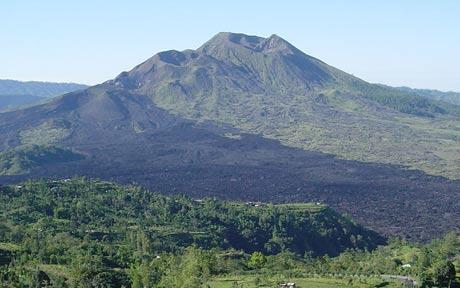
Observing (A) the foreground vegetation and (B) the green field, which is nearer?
(B) the green field

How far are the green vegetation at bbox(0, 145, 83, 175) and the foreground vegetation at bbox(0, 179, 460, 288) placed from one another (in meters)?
66.1

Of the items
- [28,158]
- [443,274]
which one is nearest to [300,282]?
[443,274]

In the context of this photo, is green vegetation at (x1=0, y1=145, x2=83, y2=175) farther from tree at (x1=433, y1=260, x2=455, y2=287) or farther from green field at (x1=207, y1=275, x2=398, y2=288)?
tree at (x1=433, y1=260, x2=455, y2=287)

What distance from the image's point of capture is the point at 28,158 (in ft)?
617

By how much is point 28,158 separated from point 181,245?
111054 millimetres

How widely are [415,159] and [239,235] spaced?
107m

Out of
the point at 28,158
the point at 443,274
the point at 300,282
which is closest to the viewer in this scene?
the point at 443,274

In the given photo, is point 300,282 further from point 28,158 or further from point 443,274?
point 28,158

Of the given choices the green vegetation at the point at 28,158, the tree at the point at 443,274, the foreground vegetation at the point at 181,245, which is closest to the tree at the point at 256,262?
the foreground vegetation at the point at 181,245

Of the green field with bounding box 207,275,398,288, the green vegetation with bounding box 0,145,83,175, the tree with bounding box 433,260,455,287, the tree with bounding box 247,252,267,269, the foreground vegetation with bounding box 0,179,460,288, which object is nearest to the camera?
the tree with bounding box 433,260,455,287

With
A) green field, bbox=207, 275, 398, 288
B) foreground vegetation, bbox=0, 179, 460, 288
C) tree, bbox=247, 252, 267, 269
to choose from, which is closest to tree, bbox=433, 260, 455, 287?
foreground vegetation, bbox=0, 179, 460, 288

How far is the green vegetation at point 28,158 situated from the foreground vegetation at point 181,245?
66.1m

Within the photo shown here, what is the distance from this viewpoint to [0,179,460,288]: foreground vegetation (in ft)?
196

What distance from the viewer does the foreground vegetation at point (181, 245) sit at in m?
59.7
